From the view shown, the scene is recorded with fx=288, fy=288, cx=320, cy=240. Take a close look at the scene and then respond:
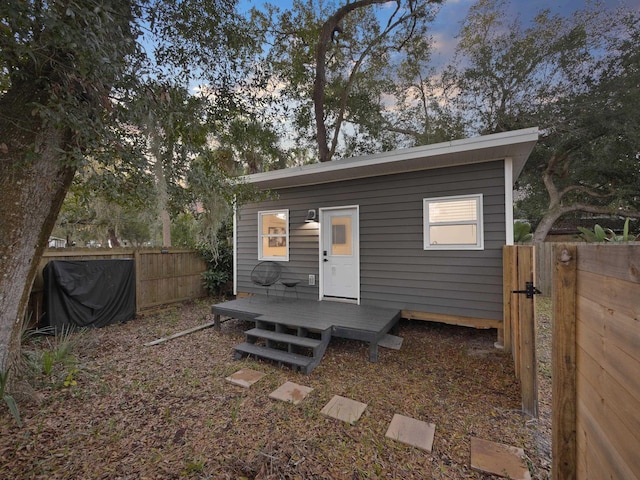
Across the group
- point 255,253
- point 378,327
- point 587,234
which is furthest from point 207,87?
point 587,234

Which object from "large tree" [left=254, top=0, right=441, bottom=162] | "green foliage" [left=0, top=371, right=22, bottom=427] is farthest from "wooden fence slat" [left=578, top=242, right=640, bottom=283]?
"large tree" [left=254, top=0, right=441, bottom=162]

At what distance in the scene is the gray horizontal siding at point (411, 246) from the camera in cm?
413

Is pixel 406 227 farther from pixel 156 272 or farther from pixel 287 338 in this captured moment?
pixel 156 272

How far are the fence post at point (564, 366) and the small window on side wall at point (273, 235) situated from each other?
5.05 meters

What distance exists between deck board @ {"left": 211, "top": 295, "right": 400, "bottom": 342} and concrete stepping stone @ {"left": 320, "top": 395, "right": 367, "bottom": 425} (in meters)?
0.99

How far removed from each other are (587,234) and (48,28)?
30.5 feet

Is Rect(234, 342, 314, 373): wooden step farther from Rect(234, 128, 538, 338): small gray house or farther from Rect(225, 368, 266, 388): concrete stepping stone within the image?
Rect(234, 128, 538, 338): small gray house

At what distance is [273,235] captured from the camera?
20.3 feet

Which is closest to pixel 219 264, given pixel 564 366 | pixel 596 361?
pixel 564 366

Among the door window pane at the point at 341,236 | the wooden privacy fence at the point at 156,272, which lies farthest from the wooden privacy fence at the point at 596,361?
the wooden privacy fence at the point at 156,272

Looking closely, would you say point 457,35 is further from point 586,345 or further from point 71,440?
point 71,440

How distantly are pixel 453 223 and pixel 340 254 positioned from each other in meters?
2.01

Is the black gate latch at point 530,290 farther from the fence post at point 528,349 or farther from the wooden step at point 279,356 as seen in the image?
the wooden step at point 279,356

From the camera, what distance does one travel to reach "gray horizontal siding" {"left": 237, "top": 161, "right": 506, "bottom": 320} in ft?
13.5
